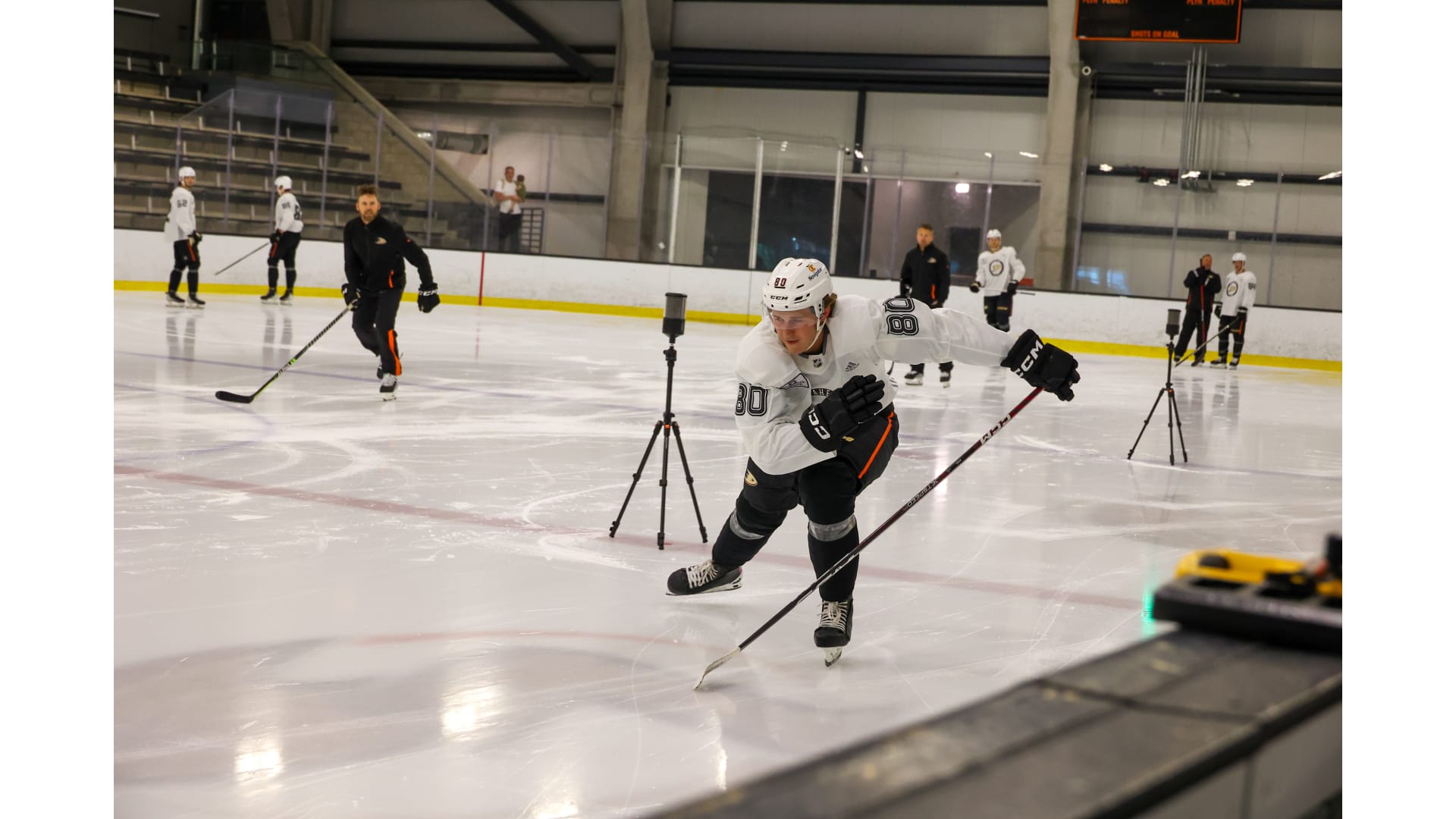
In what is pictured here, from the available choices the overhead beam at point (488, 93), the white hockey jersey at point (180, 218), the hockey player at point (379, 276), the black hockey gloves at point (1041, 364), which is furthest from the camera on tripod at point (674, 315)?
the overhead beam at point (488, 93)

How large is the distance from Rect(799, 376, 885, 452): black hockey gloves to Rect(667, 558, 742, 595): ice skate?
812mm

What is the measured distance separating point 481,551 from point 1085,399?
21.9 ft

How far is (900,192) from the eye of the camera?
17.5m

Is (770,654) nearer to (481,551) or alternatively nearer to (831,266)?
(481,551)

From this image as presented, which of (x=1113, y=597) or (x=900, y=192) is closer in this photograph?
(x=1113, y=597)

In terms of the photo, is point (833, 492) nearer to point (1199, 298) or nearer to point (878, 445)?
point (878, 445)

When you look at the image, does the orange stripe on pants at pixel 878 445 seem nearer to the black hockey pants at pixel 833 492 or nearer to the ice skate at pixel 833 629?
the black hockey pants at pixel 833 492

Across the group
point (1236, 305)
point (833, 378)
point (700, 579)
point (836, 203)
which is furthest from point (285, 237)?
point (833, 378)

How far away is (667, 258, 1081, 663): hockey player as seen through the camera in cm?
308

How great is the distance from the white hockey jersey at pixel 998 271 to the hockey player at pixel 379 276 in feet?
19.9

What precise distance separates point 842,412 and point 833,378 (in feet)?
0.90

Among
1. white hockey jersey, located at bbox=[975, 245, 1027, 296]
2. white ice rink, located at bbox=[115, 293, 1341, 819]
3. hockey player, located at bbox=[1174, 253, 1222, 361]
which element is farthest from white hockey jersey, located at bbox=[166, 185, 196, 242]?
hockey player, located at bbox=[1174, 253, 1222, 361]

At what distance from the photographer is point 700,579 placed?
367 cm
